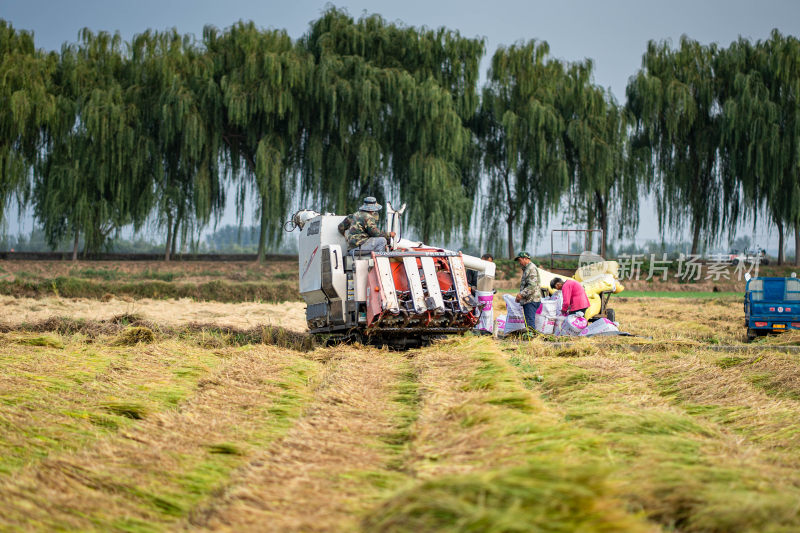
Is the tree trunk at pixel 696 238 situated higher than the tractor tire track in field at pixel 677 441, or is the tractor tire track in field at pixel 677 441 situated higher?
the tree trunk at pixel 696 238

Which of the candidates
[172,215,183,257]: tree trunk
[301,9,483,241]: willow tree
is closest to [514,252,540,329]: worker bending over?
[301,9,483,241]: willow tree

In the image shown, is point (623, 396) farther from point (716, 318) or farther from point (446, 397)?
point (716, 318)

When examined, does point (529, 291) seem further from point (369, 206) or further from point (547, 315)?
point (369, 206)

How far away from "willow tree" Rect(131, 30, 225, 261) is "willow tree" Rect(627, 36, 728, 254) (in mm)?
18947

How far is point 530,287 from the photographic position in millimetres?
13523

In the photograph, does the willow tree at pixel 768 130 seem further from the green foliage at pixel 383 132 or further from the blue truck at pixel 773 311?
the blue truck at pixel 773 311

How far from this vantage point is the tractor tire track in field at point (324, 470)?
3746mm

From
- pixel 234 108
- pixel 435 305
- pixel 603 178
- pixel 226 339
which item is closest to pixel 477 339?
pixel 435 305

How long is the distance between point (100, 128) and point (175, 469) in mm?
28083

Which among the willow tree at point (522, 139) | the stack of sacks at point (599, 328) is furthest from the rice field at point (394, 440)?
the willow tree at point (522, 139)

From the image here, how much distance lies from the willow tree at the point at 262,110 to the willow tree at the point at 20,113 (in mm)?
6335

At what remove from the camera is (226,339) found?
484 inches

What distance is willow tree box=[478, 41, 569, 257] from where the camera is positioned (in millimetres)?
35812

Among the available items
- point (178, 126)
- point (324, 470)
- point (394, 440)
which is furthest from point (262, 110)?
point (324, 470)
